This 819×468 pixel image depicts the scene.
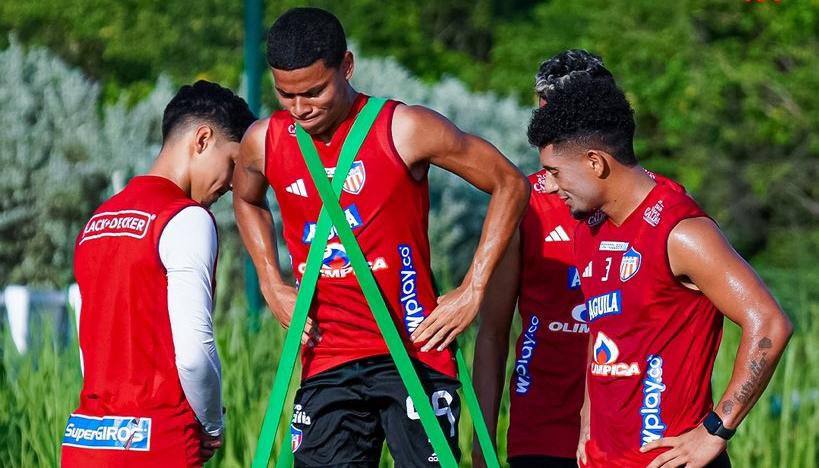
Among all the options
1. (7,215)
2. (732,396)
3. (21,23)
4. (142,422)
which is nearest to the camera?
(732,396)

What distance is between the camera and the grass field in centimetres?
602

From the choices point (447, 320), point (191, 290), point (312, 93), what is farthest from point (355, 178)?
point (191, 290)

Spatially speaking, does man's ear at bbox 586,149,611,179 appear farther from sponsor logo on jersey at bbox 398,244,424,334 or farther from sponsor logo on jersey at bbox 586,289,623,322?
sponsor logo on jersey at bbox 398,244,424,334

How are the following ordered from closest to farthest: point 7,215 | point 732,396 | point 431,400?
point 732,396 < point 431,400 < point 7,215

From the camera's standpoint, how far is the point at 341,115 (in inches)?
163

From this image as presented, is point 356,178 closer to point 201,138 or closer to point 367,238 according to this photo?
point 367,238

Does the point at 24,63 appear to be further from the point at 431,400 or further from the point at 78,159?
the point at 431,400

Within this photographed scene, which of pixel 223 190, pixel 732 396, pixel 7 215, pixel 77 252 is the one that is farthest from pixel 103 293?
pixel 7 215

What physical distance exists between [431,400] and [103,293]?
98cm

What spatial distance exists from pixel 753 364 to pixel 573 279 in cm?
115

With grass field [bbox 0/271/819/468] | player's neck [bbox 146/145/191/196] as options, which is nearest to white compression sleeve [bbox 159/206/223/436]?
player's neck [bbox 146/145/191/196]

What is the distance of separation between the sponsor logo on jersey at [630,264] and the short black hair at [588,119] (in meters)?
0.28

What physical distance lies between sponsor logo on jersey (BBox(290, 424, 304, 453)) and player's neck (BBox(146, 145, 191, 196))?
78 cm

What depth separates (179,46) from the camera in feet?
63.1
